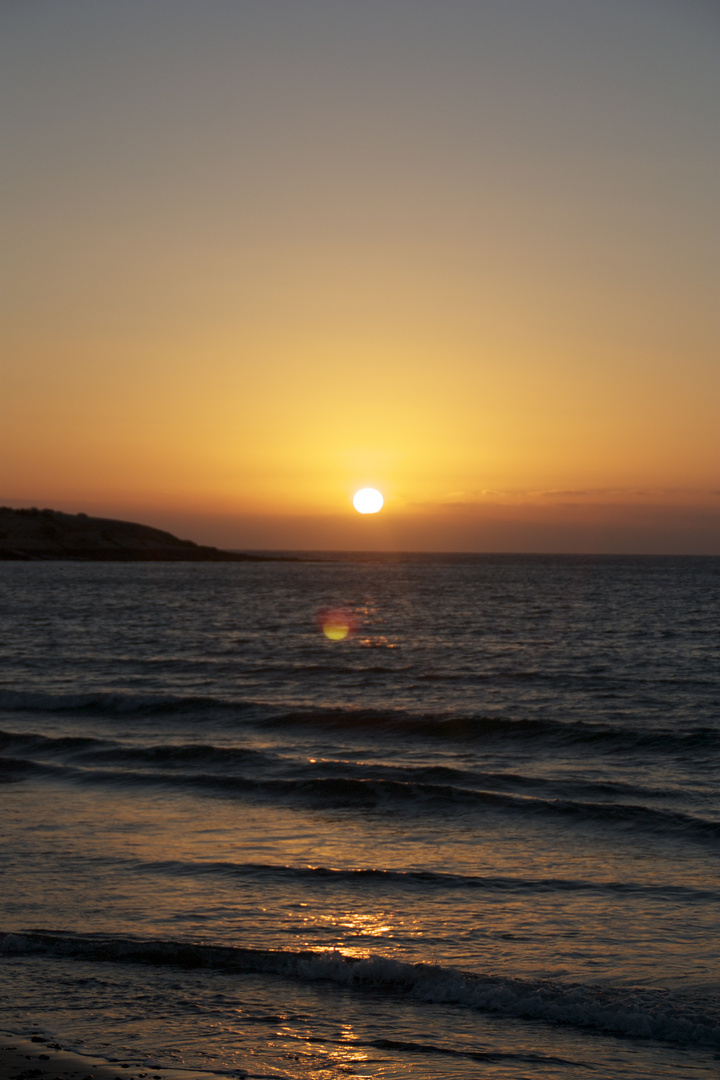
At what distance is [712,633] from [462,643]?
14074mm

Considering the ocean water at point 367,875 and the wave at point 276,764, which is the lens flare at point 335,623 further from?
the wave at point 276,764

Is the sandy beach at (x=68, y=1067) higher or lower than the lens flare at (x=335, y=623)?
higher

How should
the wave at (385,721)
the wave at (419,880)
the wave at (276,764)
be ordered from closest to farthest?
the wave at (419,880) < the wave at (276,764) < the wave at (385,721)

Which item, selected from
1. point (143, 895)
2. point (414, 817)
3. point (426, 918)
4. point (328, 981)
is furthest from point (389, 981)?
point (414, 817)

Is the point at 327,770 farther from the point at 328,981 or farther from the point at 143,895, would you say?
the point at 328,981

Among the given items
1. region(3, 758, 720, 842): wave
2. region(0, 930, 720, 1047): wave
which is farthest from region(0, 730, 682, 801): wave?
region(0, 930, 720, 1047): wave

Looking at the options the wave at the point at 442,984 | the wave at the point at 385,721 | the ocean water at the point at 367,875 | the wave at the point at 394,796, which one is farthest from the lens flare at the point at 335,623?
the wave at the point at 442,984

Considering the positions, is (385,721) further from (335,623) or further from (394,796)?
(335,623)

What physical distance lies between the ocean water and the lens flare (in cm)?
1749

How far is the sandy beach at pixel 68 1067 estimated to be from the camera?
680 centimetres

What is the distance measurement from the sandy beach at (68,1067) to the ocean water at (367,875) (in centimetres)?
15

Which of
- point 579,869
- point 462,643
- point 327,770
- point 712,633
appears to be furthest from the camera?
point 712,633

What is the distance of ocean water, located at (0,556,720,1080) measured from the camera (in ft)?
25.8

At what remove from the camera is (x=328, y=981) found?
8.95 meters
